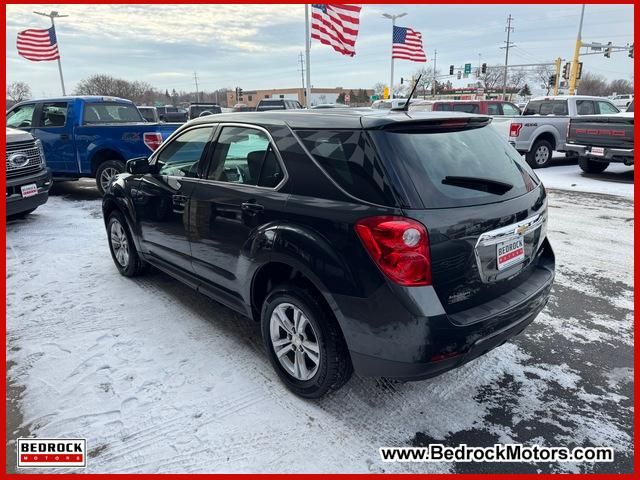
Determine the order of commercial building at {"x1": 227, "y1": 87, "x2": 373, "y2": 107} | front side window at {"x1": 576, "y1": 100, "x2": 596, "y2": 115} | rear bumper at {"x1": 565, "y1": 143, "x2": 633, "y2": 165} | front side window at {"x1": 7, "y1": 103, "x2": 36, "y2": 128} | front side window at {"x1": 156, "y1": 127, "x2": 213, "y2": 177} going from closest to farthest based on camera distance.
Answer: front side window at {"x1": 156, "y1": 127, "x2": 213, "y2": 177}
front side window at {"x1": 7, "y1": 103, "x2": 36, "y2": 128}
rear bumper at {"x1": 565, "y1": 143, "x2": 633, "y2": 165}
front side window at {"x1": 576, "y1": 100, "x2": 596, "y2": 115}
commercial building at {"x1": 227, "y1": 87, "x2": 373, "y2": 107}

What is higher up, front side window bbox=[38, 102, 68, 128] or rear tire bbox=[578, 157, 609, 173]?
front side window bbox=[38, 102, 68, 128]

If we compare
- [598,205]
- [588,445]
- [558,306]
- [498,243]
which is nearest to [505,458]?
[588,445]

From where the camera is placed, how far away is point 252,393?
2.99m

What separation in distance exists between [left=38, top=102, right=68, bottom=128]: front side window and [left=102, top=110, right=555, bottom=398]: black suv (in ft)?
23.9

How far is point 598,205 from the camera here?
26.5ft

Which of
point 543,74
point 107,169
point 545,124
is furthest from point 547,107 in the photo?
point 543,74

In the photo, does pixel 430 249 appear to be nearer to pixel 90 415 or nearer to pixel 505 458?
pixel 505 458

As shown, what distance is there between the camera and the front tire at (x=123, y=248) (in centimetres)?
481

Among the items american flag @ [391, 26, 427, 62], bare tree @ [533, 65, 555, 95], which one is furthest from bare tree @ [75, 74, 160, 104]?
bare tree @ [533, 65, 555, 95]

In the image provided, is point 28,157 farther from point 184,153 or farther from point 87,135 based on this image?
point 184,153

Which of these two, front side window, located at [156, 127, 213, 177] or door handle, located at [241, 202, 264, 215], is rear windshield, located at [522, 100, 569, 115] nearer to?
front side window, located at [156, 127, 213, 177]

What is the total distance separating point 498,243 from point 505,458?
117cm

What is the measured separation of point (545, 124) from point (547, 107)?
169 cm

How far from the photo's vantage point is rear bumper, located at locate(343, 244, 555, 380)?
90.6 inches
